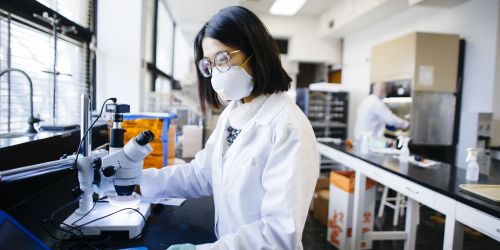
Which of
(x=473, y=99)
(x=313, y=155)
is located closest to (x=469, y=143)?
(x=473, y=99)

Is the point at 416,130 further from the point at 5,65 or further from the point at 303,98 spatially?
the point at 5,65

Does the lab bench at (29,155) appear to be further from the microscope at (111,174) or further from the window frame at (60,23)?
the window frame at (60,23)

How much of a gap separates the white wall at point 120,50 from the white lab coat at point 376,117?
275 cm

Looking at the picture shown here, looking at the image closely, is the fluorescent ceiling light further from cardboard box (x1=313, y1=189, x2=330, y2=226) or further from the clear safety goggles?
the clear safety goggles

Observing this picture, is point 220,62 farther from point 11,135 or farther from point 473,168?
point 473,168

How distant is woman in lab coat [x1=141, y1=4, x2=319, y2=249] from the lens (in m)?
0.74

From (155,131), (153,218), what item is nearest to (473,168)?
(153,218)

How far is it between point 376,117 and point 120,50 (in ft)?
10.5

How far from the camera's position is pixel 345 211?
8.04 feet

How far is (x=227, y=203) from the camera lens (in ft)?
3.13

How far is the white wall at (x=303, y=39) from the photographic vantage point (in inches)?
222

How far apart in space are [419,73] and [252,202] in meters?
3.32

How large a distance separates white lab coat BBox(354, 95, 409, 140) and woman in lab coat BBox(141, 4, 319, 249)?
3.00 meters

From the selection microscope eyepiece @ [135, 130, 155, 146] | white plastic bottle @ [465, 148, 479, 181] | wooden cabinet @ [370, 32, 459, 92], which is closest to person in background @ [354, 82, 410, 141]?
wooden cabinet @ [370, 32, 459, 92]
